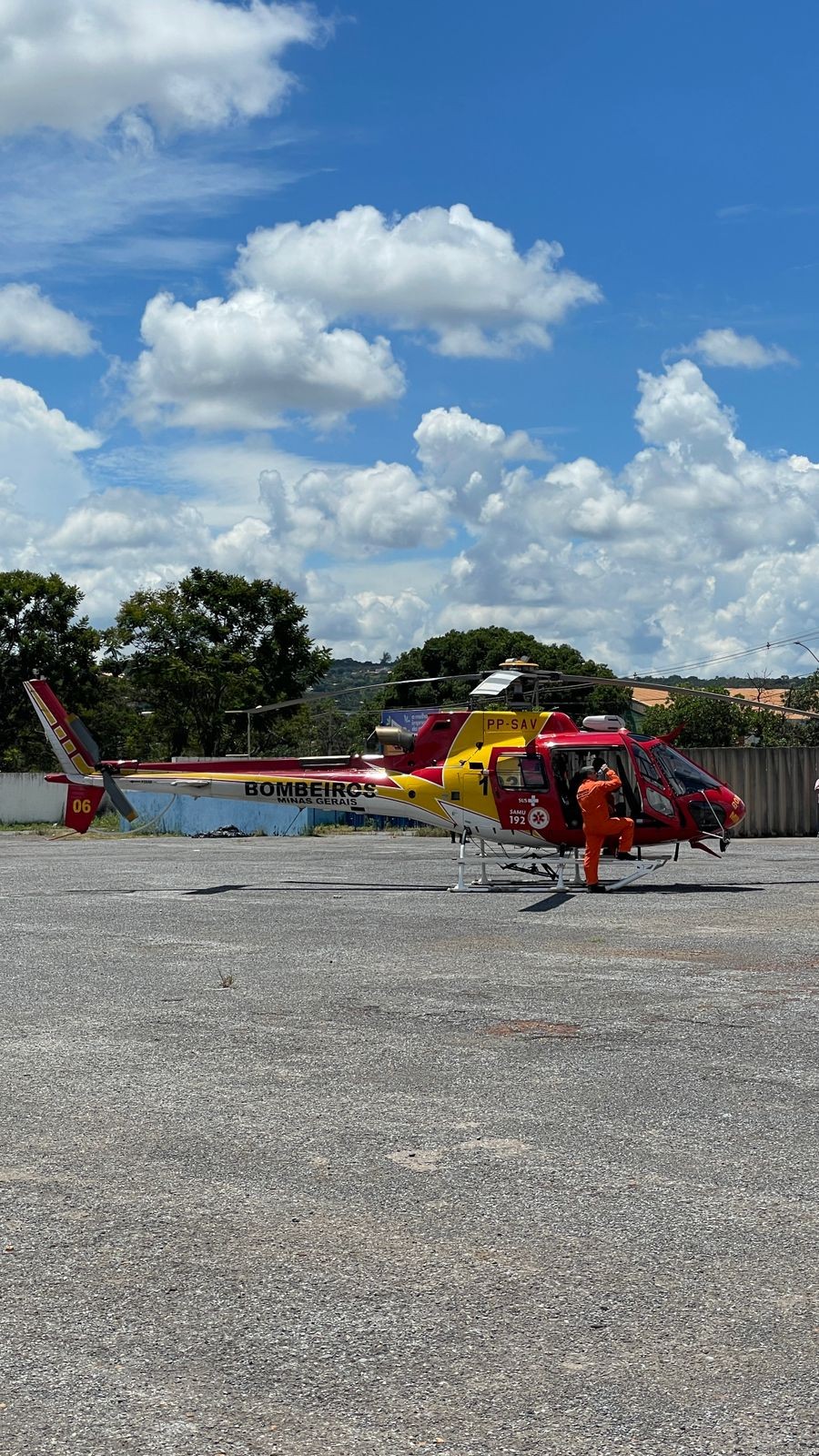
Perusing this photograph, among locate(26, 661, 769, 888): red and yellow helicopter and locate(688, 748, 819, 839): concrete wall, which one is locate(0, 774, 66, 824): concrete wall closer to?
locate(688, 748, 819, 839): concrete wall

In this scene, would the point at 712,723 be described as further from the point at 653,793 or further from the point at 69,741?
the point at 69,741

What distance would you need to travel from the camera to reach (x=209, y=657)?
50781mm

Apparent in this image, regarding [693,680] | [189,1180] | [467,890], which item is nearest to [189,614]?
[467,890]

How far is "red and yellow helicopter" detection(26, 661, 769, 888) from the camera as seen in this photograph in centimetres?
1898

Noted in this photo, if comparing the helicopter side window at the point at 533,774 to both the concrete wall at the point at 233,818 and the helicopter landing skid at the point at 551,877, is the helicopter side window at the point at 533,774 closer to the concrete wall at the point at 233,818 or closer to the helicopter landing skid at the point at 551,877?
the helicopter landing skid at the point at 551,877

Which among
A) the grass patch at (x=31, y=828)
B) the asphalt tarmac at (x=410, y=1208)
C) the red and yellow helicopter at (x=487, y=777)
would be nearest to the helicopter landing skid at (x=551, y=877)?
the red and yellow helicopter at (x=487, y=777)

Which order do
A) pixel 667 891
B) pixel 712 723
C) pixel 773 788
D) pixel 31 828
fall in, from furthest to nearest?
pixel 712 723 < pixel 31 828 < pixel 773 788 < pixel 667 891

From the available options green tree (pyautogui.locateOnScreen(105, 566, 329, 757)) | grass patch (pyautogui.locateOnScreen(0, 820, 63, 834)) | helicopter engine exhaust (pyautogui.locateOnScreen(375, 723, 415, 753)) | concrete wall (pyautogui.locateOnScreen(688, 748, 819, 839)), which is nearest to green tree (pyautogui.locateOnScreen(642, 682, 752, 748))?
green tree (pyautogui.locateOnScreen(105, 566, 329, 757))

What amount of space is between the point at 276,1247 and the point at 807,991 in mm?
6244

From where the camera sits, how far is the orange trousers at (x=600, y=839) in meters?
18.1

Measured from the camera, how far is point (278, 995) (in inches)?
399

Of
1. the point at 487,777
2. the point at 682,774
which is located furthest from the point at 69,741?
the point at 682,774

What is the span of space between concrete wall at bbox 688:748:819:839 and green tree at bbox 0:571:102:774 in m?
29.9

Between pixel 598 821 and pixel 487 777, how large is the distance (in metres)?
2.14
